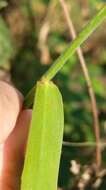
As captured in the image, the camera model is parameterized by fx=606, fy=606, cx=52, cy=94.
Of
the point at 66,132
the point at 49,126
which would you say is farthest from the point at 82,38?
the point at 66,132

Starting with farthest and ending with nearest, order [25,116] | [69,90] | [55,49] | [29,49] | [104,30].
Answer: [104,30]
[55,49]
[29,49]
[69,90]
[25,116]

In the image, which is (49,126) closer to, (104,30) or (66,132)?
(66,132)

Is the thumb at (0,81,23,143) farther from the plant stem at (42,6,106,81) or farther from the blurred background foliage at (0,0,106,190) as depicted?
the blurred background foliage at (0,0,106,190)

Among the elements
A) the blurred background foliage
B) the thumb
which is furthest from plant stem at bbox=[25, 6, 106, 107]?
the blurred background foliage

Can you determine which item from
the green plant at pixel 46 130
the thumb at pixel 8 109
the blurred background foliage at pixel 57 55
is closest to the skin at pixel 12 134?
the thumb at pixel 8 109

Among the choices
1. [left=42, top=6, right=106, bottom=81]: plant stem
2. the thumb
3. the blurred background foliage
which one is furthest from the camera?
the blurred background foliage

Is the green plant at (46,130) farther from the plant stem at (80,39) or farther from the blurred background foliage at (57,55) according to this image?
the blurred background foliage at (57,55)

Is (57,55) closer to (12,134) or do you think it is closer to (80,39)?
(12,134)

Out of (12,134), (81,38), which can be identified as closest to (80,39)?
(81,38)
